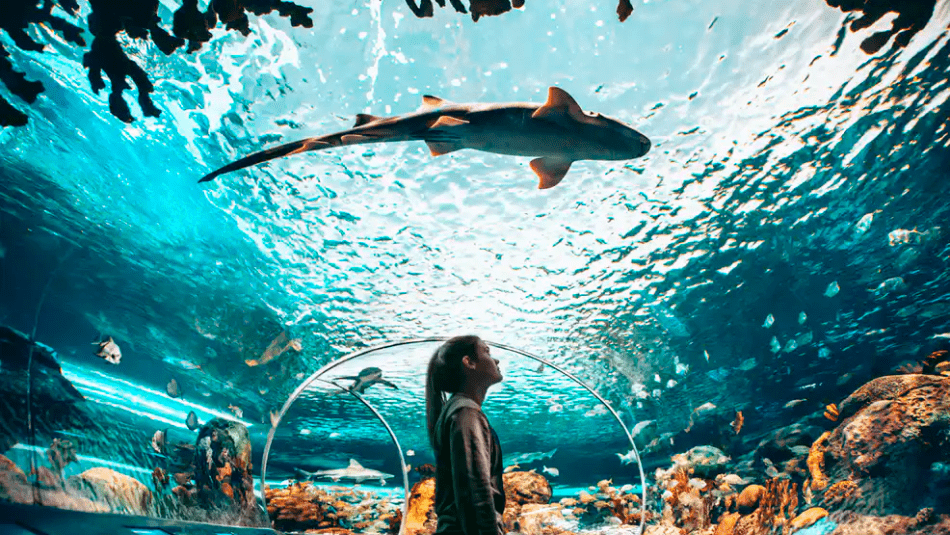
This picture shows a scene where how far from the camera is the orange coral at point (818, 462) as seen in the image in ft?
30.5

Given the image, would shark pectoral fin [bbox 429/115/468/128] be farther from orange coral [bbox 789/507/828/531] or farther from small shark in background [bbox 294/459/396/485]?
orange coral [bbox 789/507/828/531]

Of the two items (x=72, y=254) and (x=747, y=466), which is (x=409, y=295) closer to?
(x=72, y=254)

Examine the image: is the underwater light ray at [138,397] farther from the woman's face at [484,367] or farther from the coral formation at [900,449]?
the coral formation at [900,449]

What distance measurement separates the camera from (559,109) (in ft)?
8.48

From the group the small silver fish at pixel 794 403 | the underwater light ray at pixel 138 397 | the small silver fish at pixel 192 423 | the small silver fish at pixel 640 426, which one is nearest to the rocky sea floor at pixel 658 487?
the underwater light ray at pixel 138 397

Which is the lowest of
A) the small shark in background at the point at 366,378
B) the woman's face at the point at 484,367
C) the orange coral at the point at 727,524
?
the orange coral at the point at 727,524

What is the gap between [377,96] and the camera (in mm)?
6293

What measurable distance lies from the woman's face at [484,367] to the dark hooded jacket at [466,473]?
0.81ft

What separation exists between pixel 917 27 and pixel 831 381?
600 inches

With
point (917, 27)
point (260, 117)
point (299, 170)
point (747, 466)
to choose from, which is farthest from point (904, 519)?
point (260, 117)

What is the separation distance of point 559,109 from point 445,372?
1967 millimetres

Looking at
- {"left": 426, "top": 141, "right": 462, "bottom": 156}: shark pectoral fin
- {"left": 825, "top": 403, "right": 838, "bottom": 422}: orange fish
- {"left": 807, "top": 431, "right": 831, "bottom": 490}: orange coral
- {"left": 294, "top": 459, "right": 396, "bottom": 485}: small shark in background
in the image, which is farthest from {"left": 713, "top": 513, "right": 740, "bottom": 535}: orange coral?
{"left": 426, "top": 141, "right": 462, "bottom": 156}: shark pectoral fin

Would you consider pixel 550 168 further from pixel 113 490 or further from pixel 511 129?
pixel 113 490

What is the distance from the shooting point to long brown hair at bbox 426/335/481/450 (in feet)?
8.91
